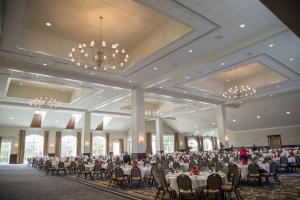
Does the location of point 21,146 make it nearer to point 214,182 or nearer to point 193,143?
point 193,143

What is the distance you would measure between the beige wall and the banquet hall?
5.4 inches

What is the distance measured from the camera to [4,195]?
7.05 metres

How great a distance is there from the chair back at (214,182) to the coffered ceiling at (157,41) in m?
4.60

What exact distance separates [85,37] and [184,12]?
4.67 m

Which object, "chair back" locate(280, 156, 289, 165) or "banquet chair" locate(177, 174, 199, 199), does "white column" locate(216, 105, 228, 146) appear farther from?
"banquet chair" locate(177, 174, 199, 199)

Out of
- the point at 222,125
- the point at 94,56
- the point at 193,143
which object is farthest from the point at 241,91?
the point at 193,143

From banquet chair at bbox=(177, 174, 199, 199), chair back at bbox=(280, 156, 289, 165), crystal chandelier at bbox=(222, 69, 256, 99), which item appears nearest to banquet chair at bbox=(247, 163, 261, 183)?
banquet chair at bbox=(177, 174, 199, 199)

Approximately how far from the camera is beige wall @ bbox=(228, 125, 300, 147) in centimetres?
2162

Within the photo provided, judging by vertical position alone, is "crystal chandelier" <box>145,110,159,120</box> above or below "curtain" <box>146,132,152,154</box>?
above

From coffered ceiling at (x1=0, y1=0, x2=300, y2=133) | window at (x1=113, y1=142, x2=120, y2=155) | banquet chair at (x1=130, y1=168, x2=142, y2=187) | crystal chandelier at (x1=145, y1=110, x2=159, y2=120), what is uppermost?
coffered ceiling at (x1=0, y1=0, x2=300, y2=133)

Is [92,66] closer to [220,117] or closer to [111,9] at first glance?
[111,9]

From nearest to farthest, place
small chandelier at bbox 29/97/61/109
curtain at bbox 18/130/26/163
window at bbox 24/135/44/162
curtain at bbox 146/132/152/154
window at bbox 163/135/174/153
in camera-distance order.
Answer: small chandelier at bbox 29/97/61/109, curtain at bbox 18/130/26/163, window at bbox 24/135/44/162, curtain at bbox 146/132/152/154, window at bbox 163/135/174/153

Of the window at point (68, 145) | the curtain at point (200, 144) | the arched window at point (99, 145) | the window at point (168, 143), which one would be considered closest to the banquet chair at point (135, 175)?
the window at point (68, 145)

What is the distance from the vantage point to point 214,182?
5383 millimetres
